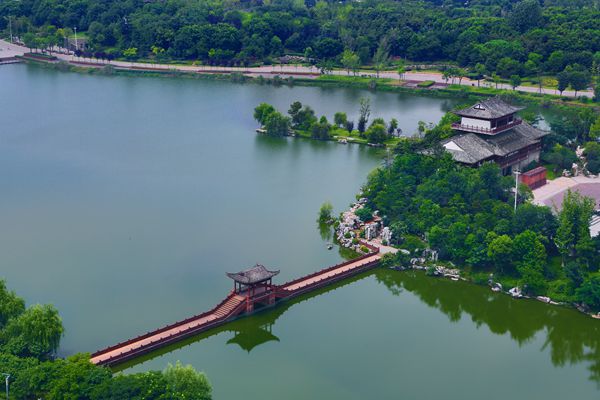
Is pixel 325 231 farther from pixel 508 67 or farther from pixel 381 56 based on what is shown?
pixel 381 56

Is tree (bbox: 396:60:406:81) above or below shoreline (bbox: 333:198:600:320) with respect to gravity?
above

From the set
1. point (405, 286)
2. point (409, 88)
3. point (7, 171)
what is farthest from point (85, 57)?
point (405, 286)

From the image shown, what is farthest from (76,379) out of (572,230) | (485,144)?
(485,144)

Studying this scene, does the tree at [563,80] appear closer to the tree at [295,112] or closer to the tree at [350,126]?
the tree at [350,126]

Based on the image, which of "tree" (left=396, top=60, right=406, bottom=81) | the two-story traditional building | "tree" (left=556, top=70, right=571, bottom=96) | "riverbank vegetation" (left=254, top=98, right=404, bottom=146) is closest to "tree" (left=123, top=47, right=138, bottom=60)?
"tree" (left=396, top=60, right=406, bottom=81)

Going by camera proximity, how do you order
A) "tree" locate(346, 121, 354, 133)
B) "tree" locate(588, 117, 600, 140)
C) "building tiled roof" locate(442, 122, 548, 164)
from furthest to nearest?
"tree" locate(346, 121, 354, 133)
"tree" locate(588, 117, 600, 140)
"building tiled roof" locate(442, 122, 548, 164)

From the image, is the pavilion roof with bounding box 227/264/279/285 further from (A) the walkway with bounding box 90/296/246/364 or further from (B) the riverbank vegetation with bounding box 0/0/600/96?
(B) the riverbank vegetation with bounding box 0/0/600/96
